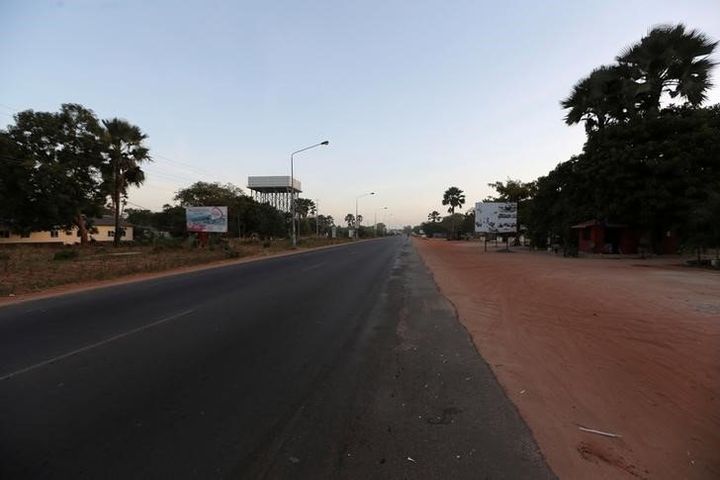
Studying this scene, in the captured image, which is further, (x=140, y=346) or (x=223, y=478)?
(x=140, y=346)

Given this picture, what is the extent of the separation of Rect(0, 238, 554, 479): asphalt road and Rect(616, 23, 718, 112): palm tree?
1194 inches

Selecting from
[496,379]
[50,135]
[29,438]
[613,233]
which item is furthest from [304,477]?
[50,135]

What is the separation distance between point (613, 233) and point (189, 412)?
38.7 metres

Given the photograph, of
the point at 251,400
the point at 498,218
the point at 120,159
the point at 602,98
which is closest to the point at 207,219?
the point at 120,159

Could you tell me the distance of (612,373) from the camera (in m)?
6.25

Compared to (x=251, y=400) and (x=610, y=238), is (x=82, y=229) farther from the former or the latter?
(x=251, y=400)

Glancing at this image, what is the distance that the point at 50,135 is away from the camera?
47.1 meters

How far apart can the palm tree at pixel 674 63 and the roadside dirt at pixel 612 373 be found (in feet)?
76.6

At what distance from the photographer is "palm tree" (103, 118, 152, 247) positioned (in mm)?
49125

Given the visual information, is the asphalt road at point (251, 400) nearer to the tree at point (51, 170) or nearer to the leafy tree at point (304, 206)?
the tree at point (51, 170)

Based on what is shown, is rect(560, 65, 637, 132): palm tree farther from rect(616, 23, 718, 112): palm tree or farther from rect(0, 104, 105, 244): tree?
rect(0, 104, 105, 244): tree

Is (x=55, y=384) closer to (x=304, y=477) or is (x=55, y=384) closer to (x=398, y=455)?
(x=304, y=477)

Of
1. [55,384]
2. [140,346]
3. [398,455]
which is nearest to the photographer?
[398,455]

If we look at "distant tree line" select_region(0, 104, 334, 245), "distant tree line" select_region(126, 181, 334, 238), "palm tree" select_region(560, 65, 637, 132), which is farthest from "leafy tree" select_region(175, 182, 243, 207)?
"palm tree" select_region(560, 65, 637, 132)
